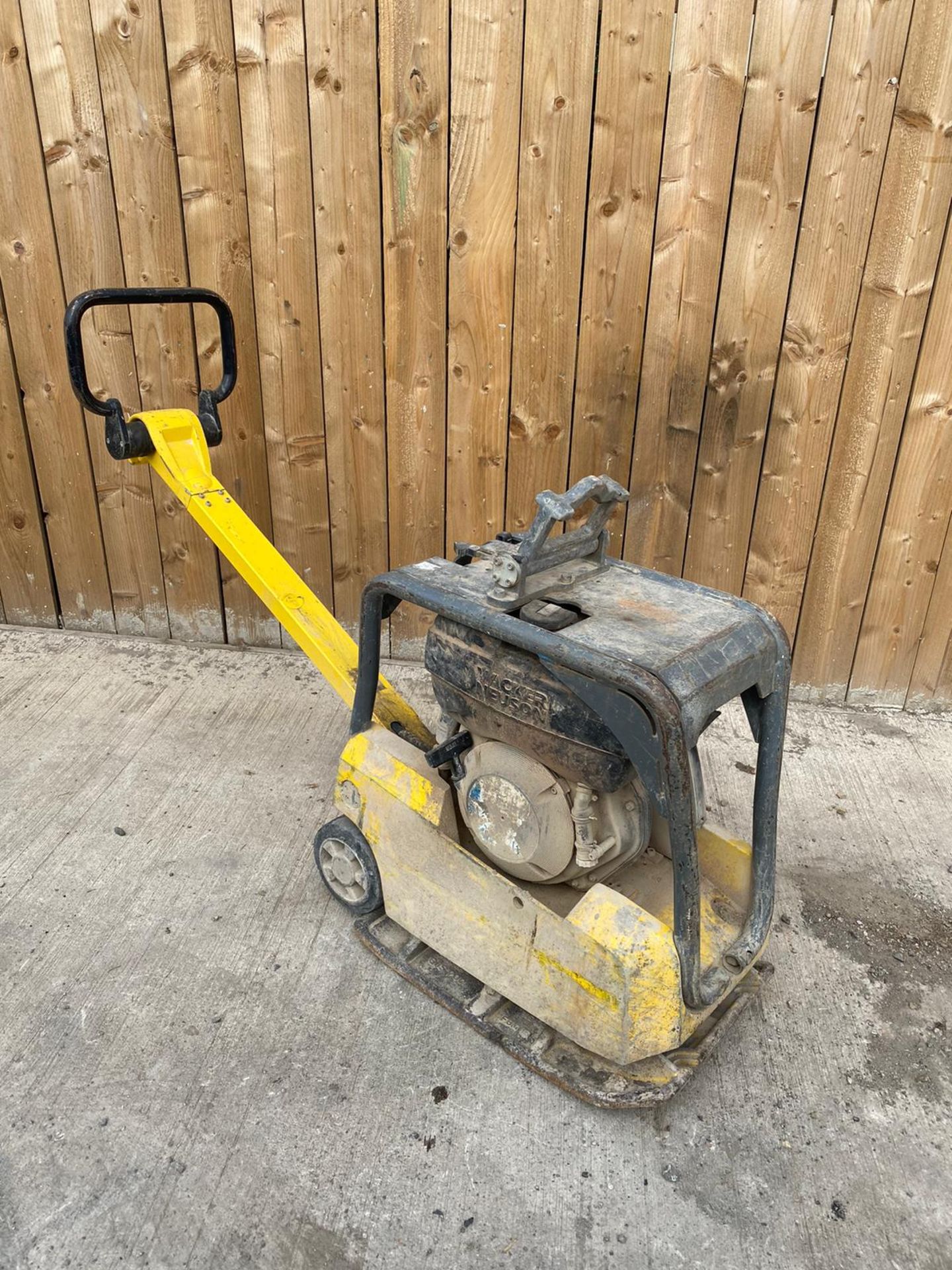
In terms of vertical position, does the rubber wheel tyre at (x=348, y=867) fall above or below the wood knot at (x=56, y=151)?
below

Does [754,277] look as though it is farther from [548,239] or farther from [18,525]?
[18,525]

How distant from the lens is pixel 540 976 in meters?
1.90

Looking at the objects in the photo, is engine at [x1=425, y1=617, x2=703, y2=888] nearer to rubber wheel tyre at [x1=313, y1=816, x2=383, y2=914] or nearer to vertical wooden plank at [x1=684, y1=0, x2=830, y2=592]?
rubber wheel tyre at [x1=313, y1=816, x2=383, y2=914]

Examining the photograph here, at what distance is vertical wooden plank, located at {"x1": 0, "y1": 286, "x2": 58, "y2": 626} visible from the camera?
343 cm

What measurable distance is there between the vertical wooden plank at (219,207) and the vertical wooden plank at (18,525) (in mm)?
829

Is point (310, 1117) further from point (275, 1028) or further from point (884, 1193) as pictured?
point (884, 1193)

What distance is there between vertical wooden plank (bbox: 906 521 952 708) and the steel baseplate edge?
5.46 feet

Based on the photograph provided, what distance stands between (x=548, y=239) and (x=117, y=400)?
147 centimetres

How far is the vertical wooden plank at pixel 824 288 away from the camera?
2.55 meters

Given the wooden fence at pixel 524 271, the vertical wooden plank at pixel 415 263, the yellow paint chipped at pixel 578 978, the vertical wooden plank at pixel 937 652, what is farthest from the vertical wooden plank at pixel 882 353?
the yellow paint chipped at pixel 578 978

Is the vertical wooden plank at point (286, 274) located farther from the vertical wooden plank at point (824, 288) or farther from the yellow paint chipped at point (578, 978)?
the yellow paint chipped at point (578, 978)

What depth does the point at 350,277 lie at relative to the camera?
303cm

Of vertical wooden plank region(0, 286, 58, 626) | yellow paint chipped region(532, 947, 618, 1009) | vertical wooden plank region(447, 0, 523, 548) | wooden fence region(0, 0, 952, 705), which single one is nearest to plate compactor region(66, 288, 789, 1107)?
yellow paint chipped region(532, 947, 618, 1009)

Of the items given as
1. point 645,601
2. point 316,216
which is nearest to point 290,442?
point 316,216
